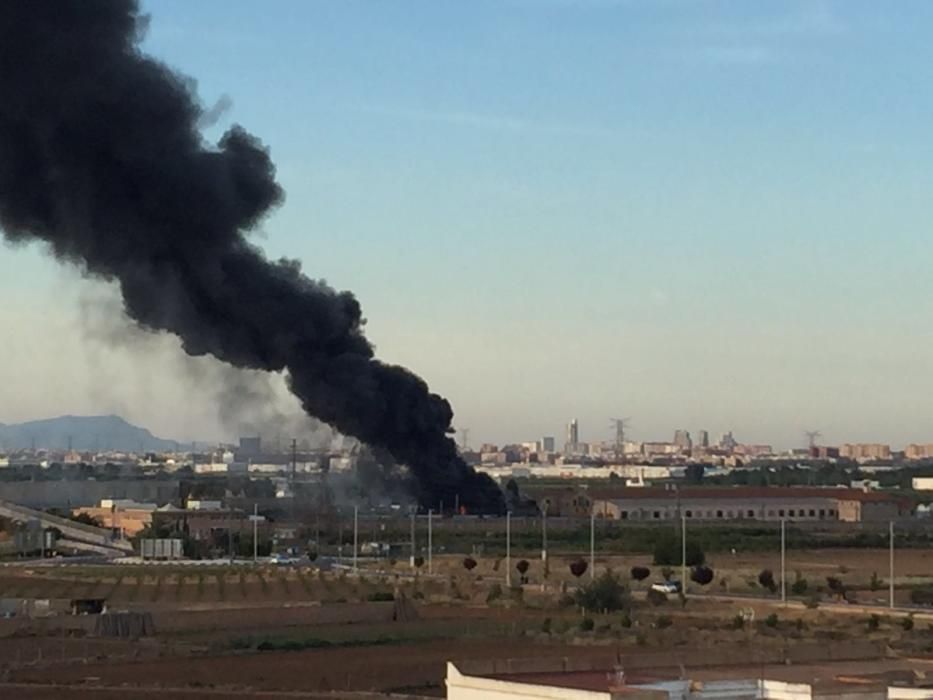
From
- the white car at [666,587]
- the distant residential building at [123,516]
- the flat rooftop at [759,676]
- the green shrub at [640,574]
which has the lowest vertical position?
the white car at [666,587]

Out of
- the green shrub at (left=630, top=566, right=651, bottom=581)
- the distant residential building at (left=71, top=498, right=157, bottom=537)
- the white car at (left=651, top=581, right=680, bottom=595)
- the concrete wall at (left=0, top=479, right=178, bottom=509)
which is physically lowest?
the white car at (left=651, top=581, right=680, bottom=595)

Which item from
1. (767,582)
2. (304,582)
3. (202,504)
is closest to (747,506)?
(202,504)

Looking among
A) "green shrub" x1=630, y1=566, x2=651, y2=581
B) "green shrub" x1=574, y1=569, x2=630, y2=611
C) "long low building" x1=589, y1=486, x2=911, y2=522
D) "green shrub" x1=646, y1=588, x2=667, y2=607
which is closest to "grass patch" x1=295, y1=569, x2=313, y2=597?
"green shrub" x1=574, y1=569, x2=630, y2=611

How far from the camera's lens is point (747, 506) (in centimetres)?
10106

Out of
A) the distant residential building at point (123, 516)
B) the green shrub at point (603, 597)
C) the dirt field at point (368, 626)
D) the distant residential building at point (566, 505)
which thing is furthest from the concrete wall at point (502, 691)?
the distant residential building at point (566, 505)

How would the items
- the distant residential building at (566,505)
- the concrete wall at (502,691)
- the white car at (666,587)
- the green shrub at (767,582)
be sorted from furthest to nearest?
the distant residential building at (566,505), the green shrub at (767,582), the white car at (666,587), the concrete wall at (502,691)

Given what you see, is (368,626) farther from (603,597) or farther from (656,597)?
(656,597)

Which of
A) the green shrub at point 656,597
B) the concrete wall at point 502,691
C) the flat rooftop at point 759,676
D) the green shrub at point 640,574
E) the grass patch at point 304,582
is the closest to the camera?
the concrete wall at point 502,691

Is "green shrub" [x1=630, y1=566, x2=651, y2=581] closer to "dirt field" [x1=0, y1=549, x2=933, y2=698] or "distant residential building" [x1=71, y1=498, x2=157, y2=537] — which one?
"dirt field" [x1=0, y1=549, x2=933, y2=698]

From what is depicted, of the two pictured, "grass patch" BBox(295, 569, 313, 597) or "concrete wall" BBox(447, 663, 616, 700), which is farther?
"grass patch" BBox(295, 569, 313, 597)

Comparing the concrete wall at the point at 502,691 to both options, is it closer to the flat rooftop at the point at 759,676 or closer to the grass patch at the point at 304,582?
the flat rooftop at the point at 759,676

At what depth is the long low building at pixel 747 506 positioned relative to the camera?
326ft

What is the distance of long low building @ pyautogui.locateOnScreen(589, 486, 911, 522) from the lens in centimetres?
9931

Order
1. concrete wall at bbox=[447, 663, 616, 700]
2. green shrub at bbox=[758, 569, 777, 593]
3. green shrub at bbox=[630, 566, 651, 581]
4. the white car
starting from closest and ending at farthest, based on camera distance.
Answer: concrete wall at bbox=[447, 663, 616, 700] < the white car < green shrub at bbox=[758, 569, 777, 593] < green shrub at bbox=[630, 566, 651, 581]
